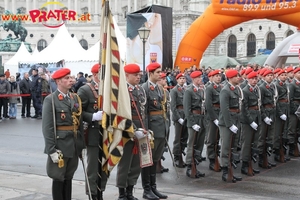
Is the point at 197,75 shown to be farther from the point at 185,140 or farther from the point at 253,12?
the point at 253,12

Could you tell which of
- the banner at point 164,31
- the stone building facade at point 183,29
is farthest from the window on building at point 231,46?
the banner at point 164,31

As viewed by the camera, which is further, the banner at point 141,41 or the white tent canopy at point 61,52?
the white tent canopy at point 61,52

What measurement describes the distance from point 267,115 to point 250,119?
3.22 ft

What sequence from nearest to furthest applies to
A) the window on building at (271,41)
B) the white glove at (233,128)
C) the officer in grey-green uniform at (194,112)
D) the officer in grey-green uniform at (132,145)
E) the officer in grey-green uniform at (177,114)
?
the officer in grey-green uniform at (132,145)
the white glove at (233,128)
the officer in grey-green uniform at (194,112)
the officer in grey-green uniform at (177,114)
the window on building at (271,41)

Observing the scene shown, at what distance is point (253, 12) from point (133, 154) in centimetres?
1829

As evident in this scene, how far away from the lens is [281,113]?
38.5 feet

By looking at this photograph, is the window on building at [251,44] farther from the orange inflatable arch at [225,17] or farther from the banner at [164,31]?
the orange inflatable arch at [225,17]

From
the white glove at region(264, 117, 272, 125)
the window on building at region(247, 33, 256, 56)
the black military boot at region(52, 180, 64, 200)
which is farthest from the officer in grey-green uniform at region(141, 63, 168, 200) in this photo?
the window on building at region(247, 33, 256, 56)

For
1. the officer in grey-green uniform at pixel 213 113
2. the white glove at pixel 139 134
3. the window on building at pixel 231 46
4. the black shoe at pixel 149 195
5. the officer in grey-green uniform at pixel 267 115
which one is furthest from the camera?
the window on building at pixel 231 46

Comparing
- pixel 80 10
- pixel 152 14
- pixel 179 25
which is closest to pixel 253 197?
pixel 152 14

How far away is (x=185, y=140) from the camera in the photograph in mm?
11609

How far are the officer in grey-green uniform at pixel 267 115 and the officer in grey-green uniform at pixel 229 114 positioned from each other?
4.12 feet

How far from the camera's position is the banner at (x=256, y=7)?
24.6 meters

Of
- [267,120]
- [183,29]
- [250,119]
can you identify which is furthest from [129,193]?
[183,29]
